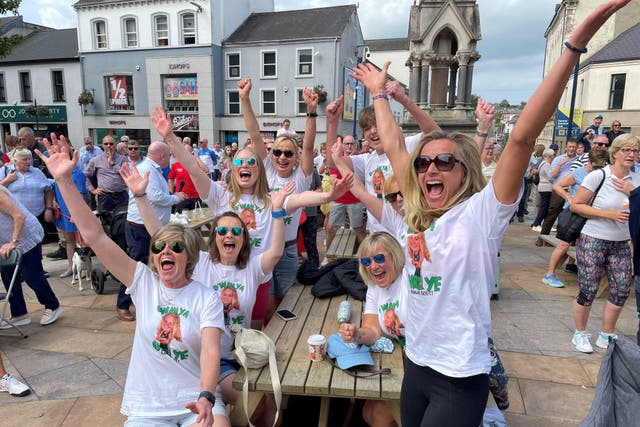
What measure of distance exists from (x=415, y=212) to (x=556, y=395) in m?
2.62

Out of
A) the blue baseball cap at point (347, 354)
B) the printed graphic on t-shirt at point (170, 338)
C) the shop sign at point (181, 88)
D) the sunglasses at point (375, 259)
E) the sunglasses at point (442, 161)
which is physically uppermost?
the shop sign at point (181, 88)

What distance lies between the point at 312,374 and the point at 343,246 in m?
3.05

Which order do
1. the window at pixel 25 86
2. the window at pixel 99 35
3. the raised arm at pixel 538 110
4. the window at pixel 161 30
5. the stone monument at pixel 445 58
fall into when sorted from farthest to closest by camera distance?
the window at pixel 25 86, the window at pixel 99 35, the window at pixel 161 30, the stone monument at pixel 445 58, the raised arm at pixel 538 110

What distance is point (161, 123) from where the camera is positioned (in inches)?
124

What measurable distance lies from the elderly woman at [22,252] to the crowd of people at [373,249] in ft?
0.05

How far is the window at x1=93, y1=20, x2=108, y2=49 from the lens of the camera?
84.1ft

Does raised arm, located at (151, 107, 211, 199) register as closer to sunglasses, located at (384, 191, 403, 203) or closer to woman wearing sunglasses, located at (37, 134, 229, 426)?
woman wearing sunglasses, located at (37, 134, 229, 426)

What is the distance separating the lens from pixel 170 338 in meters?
2.25

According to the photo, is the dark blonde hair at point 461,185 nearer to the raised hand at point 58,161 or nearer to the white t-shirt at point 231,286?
the white t-shirt at point 231,286

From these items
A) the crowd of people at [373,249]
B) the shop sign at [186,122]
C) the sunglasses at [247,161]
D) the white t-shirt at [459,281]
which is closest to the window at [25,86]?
the shop sign at [186,122]

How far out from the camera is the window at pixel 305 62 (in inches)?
939

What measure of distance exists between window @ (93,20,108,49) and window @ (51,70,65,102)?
3601 millimetres

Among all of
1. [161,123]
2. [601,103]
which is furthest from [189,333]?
[601,103]

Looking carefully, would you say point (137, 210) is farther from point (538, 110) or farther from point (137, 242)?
point (538, 110)
